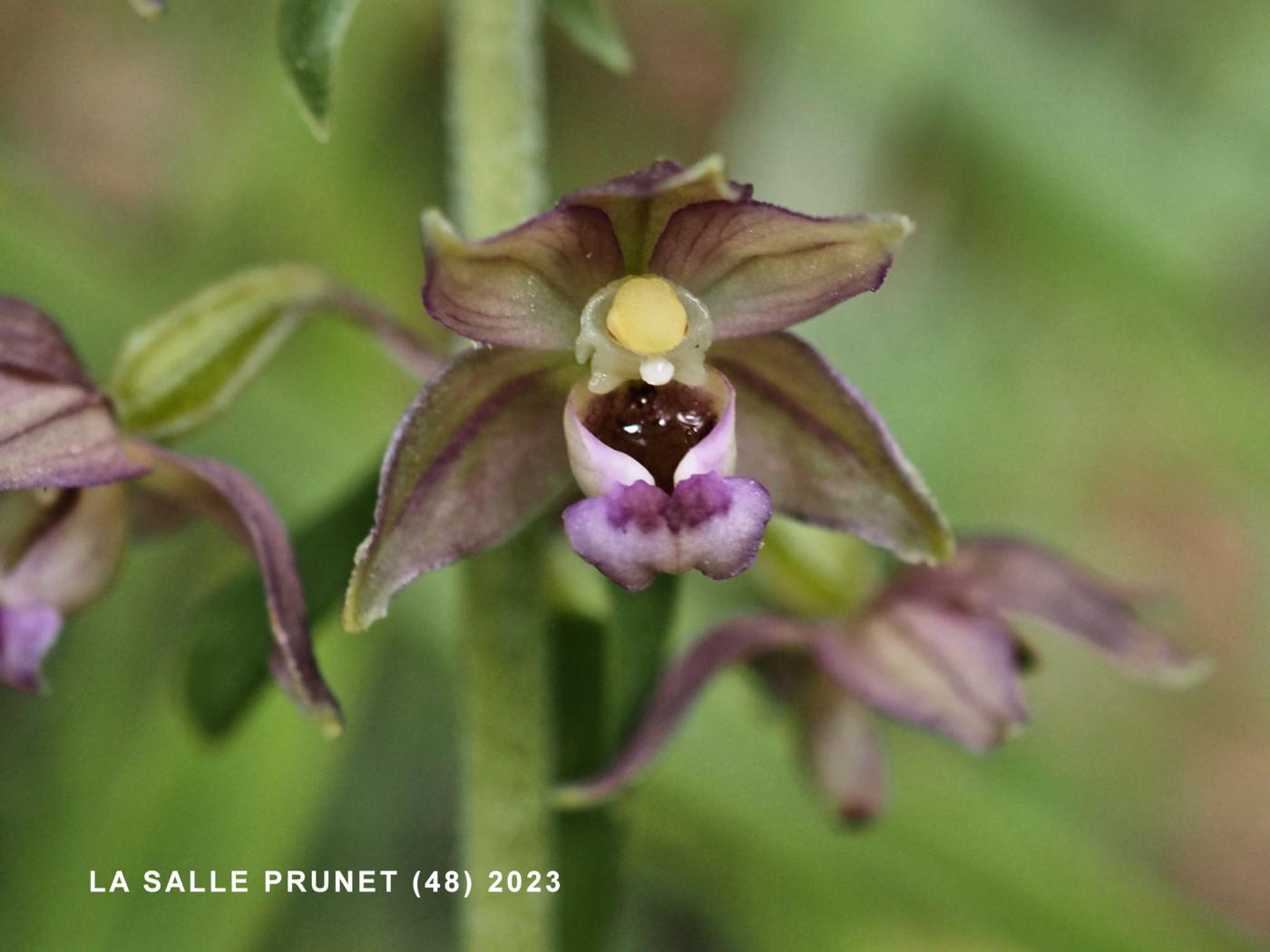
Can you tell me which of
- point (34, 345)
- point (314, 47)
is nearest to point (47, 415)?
point (34, 345)

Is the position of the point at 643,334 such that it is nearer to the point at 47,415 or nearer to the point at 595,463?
the point at 595,463

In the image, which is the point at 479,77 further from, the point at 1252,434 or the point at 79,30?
the point at 79,30

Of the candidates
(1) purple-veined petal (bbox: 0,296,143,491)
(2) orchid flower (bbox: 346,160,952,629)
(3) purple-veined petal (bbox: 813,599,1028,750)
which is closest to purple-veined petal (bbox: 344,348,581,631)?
(2) orchid flower (bbox: 346,160,952,629)

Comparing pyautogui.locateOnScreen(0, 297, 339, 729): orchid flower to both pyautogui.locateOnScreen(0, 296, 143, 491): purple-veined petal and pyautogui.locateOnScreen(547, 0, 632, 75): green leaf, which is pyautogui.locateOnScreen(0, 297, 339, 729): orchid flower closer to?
pyautogui.locateOnScreen(0, 296, 143, 491): purple-veined petal

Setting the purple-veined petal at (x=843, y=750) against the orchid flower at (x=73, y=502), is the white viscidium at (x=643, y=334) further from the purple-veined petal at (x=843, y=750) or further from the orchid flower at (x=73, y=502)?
the purple-veined petal at (x=843, y=750)

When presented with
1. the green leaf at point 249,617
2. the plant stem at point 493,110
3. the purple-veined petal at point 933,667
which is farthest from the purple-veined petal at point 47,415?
the purple-veined petal at point 933,667

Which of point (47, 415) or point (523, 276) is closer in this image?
point (523, 276)

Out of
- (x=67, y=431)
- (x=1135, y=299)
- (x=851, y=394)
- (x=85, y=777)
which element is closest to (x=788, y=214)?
(x=851, y=394)

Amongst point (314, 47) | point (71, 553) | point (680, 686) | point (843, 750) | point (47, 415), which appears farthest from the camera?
point (843, 750)
